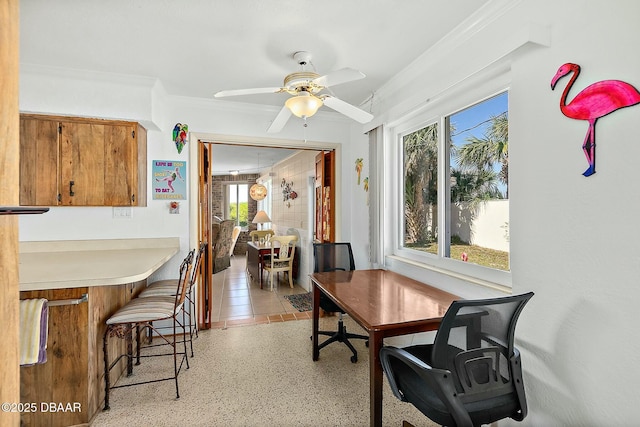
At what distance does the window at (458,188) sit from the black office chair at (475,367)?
803 mm

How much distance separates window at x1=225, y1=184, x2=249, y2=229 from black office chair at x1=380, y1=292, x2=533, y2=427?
883cm

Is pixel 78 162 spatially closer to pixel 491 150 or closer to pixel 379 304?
pixel 379 304

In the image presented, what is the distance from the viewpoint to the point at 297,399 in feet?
6.99

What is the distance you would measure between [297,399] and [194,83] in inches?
109

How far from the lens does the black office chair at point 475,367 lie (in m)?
1.24

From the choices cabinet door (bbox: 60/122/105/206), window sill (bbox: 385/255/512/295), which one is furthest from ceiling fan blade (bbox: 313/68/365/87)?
cabinet door (bbox: 60/122/105/206)

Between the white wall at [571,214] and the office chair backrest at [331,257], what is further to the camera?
the office chair backrest at [331,257]

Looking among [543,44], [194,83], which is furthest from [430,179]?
[194,83]

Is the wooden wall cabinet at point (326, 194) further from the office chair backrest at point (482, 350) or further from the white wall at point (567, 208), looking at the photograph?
the office chair backrest at point (482, 350)

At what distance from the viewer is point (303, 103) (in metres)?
2.06

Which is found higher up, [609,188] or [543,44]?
[543,44]

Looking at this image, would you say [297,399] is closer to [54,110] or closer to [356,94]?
[356,94]

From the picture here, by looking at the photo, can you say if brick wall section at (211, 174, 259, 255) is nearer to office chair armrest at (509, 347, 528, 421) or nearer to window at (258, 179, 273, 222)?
window at (258, 179, 273, 222)

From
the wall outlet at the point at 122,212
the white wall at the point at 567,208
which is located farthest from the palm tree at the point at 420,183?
the wall outlet at the point at 122,212
